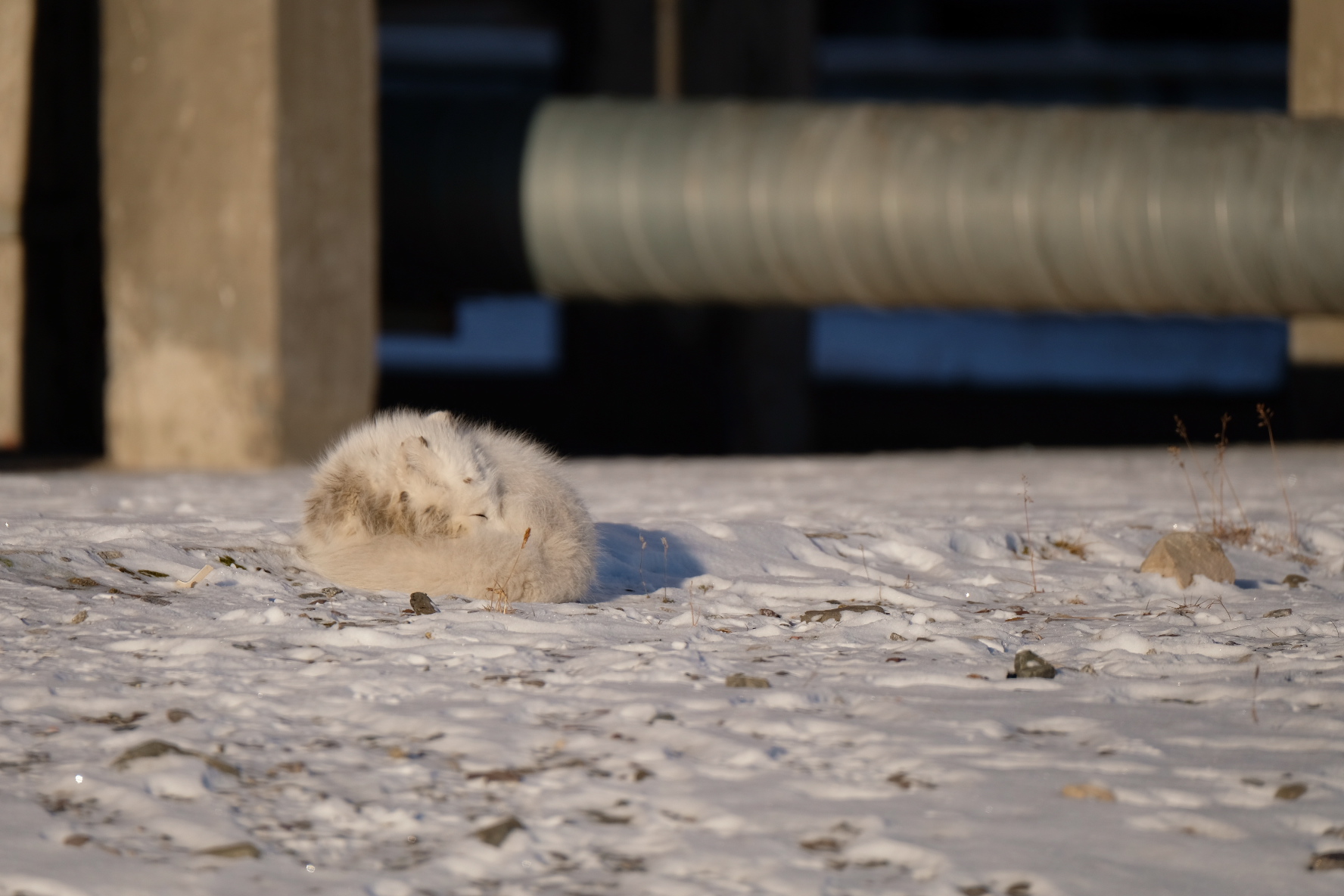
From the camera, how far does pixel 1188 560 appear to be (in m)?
4.78

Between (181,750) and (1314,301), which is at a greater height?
(1314,301)

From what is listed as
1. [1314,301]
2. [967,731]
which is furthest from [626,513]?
[1314,301]

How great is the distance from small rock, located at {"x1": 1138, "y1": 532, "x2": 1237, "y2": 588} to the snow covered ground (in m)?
0.07

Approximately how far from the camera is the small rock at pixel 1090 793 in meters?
2.71

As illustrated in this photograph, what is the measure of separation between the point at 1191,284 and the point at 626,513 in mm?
4260

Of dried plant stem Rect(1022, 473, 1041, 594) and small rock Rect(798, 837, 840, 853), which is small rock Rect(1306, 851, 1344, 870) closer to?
small rock Rect(798, 837, 840, 853)

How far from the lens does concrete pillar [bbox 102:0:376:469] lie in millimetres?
7766

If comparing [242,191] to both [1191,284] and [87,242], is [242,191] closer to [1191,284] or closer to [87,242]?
[87,242]

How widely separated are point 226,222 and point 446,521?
4290mm

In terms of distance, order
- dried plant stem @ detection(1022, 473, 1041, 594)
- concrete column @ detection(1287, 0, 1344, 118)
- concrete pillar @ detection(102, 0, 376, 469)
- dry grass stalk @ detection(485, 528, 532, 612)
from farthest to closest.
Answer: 1. concrete column @ detection(1287, 0, 1344, 118)
2. concrete pillar @ detection(102, 0, 376, 469)
3. dried plant stem @ detection(1022, 473, 1041, 594)
4. dry grass stalk @ detection(485, 528, 532, 612)

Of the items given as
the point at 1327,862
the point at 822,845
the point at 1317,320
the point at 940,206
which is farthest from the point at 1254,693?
the point at 1317,320

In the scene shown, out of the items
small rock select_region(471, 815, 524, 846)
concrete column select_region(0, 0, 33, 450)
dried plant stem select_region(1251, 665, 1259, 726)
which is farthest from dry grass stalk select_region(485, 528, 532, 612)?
concrete column select_region(0, 0, 33, 450)

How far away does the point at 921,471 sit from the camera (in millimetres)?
7801

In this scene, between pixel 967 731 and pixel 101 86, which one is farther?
pixel 101 86
